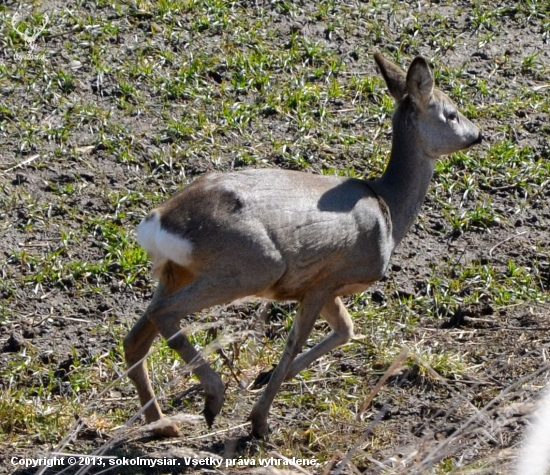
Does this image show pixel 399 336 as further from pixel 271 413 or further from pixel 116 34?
pixel 116 34

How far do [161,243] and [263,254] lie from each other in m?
0.53

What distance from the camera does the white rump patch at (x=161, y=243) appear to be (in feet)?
18.2

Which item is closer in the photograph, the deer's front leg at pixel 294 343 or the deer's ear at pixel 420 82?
the deer's front leg at pixel 294 343

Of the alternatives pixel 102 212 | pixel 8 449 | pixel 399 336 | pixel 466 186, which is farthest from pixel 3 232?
pixel 466 186

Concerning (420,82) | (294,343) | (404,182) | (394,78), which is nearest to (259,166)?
(394,78)

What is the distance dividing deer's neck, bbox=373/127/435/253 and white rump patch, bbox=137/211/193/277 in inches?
61.1

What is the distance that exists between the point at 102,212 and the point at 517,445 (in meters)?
3.61

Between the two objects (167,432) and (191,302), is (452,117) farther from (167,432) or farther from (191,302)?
(167,432)

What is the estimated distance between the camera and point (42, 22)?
8992mm

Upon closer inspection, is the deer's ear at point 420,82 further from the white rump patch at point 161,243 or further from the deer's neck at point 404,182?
the white rump patch at point 161,243

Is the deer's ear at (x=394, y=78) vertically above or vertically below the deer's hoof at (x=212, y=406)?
above

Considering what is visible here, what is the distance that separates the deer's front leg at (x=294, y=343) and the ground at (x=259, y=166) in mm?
187

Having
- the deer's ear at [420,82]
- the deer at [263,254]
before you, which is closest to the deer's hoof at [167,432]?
the deer at [263,254]

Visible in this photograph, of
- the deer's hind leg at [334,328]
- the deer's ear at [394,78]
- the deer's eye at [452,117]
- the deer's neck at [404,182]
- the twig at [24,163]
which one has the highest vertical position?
the deer's ear at [394,78]
